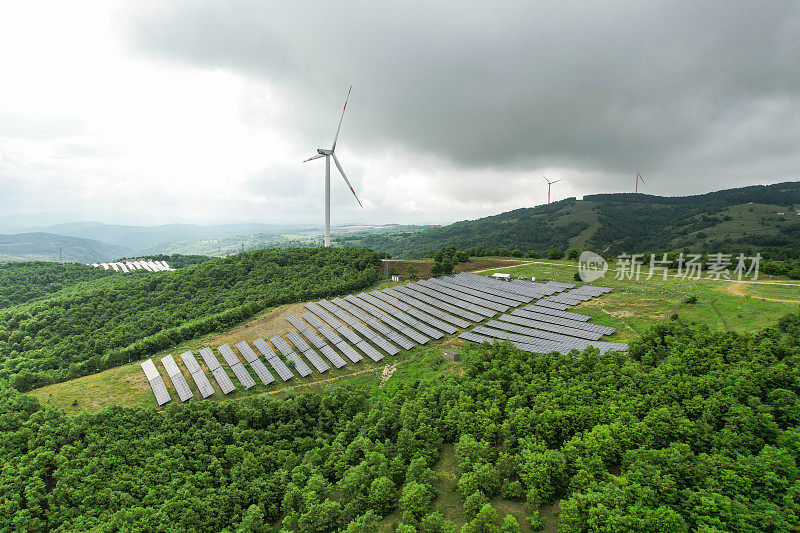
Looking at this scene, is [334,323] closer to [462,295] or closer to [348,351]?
[348,351]

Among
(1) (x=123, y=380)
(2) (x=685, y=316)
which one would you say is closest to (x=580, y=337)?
(2) (x=685, y=316)

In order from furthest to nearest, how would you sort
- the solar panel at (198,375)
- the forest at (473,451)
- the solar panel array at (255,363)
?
the solar panel array at (255,363), the solar panel at (198,375), the forest at (473,451)

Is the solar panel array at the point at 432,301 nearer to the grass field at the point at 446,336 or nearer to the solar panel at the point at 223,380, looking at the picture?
the grass field at the point at 446,336

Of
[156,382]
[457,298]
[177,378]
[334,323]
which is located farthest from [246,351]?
[457,298]

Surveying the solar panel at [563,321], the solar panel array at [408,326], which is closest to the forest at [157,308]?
the solar panel array at [408,326]

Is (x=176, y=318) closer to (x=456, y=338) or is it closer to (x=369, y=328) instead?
(x=369, y=328)

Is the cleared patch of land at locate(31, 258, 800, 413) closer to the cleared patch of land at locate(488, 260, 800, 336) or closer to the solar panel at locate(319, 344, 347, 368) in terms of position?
the cleared patch of land at locate(488, 260, 800, 336)
